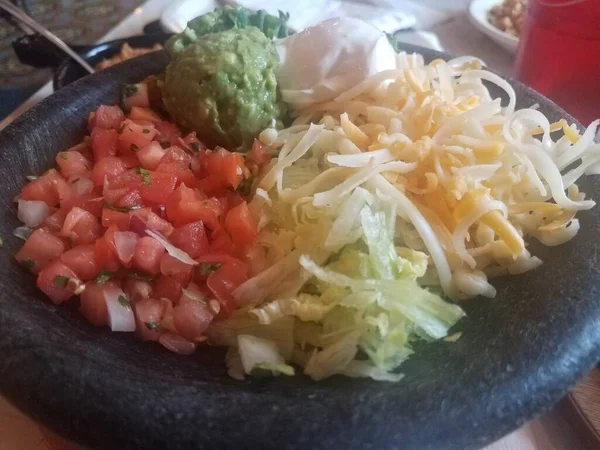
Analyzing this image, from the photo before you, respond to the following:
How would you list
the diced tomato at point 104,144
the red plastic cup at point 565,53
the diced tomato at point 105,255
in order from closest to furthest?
the diced tomato at point 105,255
the diced tomato at point 104,144
the red plastic cup at point 565,53

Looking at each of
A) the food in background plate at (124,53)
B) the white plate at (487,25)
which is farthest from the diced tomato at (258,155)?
the white plate at (487,25)

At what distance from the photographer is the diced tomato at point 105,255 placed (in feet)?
3.30

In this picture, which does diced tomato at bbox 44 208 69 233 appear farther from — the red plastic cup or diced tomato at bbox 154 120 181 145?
the red plastic cup

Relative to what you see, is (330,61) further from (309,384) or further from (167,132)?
(309,384)

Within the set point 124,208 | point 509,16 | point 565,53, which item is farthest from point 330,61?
point 509,16

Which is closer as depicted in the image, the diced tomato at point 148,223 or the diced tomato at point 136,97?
the diced tomato at point 148,223

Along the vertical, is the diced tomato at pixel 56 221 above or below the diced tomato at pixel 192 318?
above

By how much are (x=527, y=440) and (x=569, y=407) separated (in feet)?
0.35

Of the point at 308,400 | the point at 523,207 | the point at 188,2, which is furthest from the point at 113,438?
the point at 188,2

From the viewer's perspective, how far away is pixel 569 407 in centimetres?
109

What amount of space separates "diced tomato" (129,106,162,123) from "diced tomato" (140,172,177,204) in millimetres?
257

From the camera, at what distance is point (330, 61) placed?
128 centimetres

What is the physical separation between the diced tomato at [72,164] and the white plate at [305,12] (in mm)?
1014

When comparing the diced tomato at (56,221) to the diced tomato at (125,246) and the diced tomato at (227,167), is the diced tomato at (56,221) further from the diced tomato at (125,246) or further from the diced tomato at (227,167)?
the diced tomato at (227,167)
